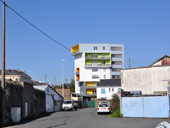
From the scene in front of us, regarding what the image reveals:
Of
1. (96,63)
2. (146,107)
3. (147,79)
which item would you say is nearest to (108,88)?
(96,63)

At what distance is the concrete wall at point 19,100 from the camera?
20792mm

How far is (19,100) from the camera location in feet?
84.5

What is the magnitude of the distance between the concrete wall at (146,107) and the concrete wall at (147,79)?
306 inches

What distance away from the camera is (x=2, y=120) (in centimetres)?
2000

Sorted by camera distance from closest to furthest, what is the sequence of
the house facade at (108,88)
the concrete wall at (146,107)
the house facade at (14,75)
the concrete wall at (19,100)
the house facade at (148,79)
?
the concrete wall at (19,100), the concrete wall at (146,107), the house facade at (148,79), the house facade at (108,88), the house facade at (14,75)

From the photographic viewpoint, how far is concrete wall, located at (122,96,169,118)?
2620 cm

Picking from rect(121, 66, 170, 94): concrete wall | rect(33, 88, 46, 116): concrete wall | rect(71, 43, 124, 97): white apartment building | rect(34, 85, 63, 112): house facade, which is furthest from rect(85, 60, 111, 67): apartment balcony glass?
rect(121, 66, 170, 94): concrete wall

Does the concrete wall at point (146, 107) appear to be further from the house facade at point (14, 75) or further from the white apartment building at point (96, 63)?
the house facade at point (14, 75)

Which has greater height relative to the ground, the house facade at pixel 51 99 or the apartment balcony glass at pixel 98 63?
the apartment balcony glass at pixel 98 63

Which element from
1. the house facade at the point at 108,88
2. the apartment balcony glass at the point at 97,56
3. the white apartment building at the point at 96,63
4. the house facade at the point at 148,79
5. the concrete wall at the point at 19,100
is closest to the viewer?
the concrete wall at the point at 19,100

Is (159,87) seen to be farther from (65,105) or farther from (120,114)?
(65,105)

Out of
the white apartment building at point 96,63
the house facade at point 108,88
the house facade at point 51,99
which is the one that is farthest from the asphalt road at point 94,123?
the white apartment building at point 96,63

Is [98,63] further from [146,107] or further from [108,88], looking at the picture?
[146,107]

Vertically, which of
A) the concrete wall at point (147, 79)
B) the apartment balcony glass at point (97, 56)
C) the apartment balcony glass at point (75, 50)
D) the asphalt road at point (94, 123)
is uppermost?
the apartment balcony glass at point (75, 50)
